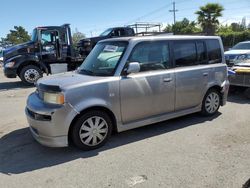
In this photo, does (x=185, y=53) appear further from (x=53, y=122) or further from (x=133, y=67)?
(x=53, y=122)

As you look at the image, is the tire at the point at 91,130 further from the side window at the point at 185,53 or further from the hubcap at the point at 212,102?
the hubcap at the point at 212,102

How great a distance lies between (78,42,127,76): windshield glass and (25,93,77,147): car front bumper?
100 centimetres

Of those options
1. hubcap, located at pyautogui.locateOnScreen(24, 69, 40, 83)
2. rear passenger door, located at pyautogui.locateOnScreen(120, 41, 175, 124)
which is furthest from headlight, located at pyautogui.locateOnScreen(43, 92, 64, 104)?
hubcap, located at pyautogui.locateOnScreen(24, 69, 40, 83)

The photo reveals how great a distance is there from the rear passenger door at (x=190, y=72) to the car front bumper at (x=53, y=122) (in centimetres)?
228

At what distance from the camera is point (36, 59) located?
39.8 feet

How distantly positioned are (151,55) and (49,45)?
847cm

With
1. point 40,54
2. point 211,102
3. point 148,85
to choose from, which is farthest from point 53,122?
point 40,54

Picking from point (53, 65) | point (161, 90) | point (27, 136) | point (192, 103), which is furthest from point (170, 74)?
point (53, 65)

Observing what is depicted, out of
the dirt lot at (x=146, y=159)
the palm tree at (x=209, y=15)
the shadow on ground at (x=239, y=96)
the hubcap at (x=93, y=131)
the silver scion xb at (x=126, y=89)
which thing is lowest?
the dirt lot at (x=146, y=159)

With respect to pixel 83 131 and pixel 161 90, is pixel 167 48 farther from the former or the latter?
pixel 83 131

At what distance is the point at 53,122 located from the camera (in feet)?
13.8

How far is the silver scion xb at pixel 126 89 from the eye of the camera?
4.30m

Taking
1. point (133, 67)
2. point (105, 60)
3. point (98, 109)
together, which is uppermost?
point (105, 60)

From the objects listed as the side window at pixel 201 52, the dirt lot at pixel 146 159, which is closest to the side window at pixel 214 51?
the side window at pixel 201 52
